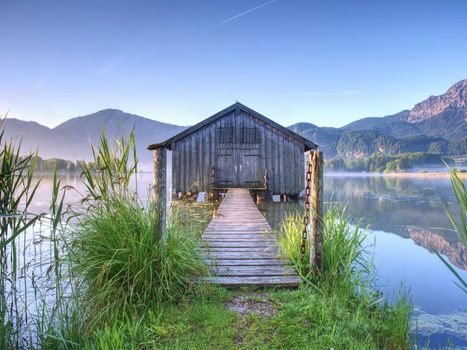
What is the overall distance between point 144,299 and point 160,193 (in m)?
1.18

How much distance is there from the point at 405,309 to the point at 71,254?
3541 mm

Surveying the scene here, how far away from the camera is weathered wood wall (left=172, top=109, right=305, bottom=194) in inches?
630

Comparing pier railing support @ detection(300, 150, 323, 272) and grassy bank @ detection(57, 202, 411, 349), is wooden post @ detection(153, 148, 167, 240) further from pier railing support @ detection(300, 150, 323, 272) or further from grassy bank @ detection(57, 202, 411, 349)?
pier railing support @ detection(300, 150, 323, 272)

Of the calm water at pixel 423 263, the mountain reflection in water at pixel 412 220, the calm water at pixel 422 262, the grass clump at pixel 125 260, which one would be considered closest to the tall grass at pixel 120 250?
the grass clump at pixel 125 260

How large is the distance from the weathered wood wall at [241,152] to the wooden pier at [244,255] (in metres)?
8.16

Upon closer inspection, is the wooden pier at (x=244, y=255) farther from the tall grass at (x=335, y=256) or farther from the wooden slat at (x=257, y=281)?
the tall grass at (x=335, y=256)

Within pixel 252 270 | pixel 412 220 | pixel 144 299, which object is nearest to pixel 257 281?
pixel 252 270

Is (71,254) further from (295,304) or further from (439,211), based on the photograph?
(439,211)

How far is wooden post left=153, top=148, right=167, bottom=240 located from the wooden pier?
67 centimetres

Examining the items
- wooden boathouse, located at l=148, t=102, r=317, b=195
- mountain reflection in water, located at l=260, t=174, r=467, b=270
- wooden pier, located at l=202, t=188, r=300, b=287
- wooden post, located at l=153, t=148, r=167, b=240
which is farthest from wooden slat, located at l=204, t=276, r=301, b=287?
wooden boathouse, located at l=148, t=102, r=317, b=195

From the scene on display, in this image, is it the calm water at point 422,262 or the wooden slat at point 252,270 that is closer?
the wooden slat at point 252,270

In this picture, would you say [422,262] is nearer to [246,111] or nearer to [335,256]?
[335,256]

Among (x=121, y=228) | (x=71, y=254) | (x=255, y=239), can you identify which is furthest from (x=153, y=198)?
(x=255, y=239)

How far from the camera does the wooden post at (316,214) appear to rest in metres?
3.94
